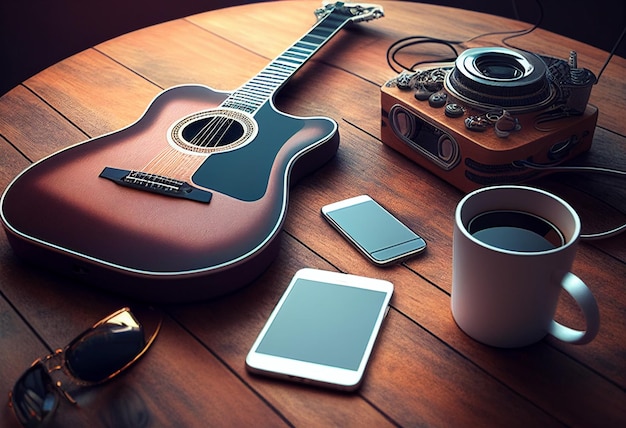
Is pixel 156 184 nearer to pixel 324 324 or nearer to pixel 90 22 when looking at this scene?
pixel 324 324

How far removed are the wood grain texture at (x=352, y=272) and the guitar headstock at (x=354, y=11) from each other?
149 millimetres

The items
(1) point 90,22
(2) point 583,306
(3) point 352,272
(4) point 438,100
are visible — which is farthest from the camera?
(1) point 90,22

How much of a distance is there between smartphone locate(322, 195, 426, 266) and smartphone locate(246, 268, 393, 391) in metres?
0.04

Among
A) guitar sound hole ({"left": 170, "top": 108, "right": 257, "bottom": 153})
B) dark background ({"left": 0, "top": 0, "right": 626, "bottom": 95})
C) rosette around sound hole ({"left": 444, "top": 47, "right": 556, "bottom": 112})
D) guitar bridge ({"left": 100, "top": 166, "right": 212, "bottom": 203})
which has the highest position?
rosette around sound hole ({"left": 444, "top": 47, "right": 556, "bottom": 112})

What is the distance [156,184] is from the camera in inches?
27.8

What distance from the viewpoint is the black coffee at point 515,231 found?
559mm

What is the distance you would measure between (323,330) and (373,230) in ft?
0.51

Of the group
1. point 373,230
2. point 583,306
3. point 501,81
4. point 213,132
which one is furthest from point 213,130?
point 583,306

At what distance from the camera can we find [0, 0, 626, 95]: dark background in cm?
152

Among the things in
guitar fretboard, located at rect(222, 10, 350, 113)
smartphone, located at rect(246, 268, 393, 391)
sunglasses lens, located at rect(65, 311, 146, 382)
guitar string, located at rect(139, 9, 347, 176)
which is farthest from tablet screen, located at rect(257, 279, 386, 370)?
guitar fretboard, located at rect(222, 10, 350, 113)

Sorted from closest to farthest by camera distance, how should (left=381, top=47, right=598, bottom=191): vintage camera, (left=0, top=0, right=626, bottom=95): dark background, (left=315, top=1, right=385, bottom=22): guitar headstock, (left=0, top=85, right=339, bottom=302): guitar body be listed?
(left=0, top=85, right=339, bottom=302): guitar body → (left=381, top=47, right=598, bottom=191): vintage camera → (left=315, top=1, right=385, bottom=22): guitar headstock → (left=0, top=0, right=626, bottom=95): dark background

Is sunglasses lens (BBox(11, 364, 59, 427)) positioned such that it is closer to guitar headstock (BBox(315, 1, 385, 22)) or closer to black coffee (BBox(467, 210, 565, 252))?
black coffee (BBox(467, 210, 565, 252))

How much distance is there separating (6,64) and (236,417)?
1.33m

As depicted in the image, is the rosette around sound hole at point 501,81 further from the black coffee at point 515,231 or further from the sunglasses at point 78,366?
the sunglasses at point 78,366
